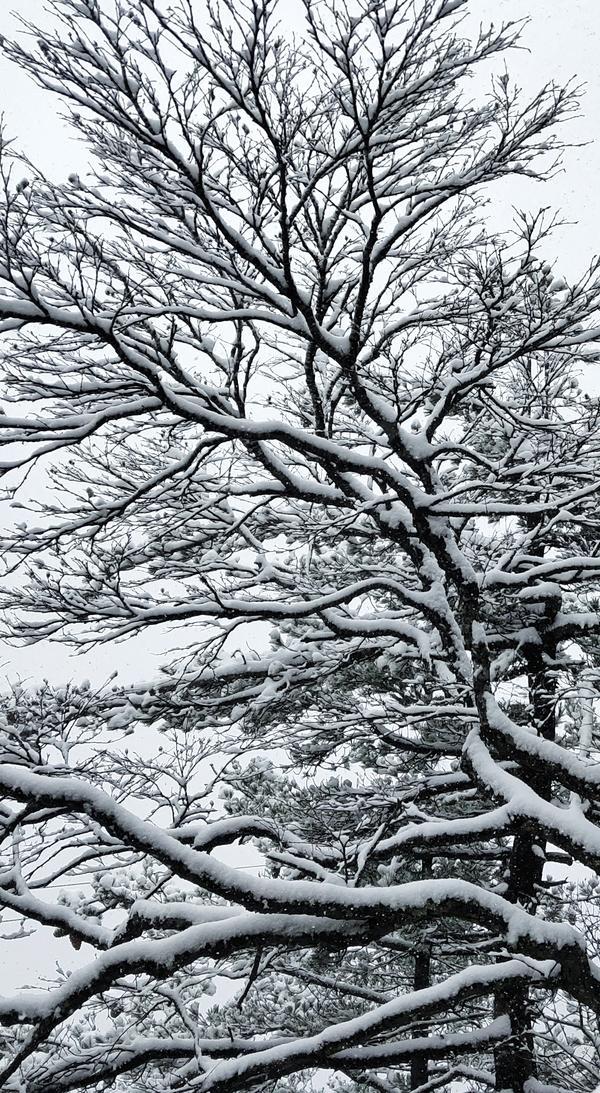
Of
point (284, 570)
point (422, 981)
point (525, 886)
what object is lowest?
point (422, 981)

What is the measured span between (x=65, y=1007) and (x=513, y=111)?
18.4ft

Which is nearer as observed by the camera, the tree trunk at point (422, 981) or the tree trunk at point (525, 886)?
the tree trunk at point (525, 886)

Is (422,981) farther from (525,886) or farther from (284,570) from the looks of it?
(284,570)

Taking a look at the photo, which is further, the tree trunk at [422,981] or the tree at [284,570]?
the tree trunk at [422,981]

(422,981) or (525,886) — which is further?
(422,981)

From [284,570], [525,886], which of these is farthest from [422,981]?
[284,570]

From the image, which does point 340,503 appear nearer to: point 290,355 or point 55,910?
point 290,355

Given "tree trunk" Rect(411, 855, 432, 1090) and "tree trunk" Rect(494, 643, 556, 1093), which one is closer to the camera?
"tree trunk" Rect(494, 643, 556, 1093)

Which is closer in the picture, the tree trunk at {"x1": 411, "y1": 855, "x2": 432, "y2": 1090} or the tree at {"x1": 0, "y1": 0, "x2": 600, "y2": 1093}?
the tree at {"x1": 0, "y1": 0, "x2": 600, "y2": 1093}

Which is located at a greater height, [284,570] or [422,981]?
[284,570]

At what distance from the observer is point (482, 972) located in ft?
14.5

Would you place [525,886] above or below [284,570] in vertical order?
below

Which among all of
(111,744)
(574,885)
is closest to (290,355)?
(111,744)

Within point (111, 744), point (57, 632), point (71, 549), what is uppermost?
point (71, 549)
